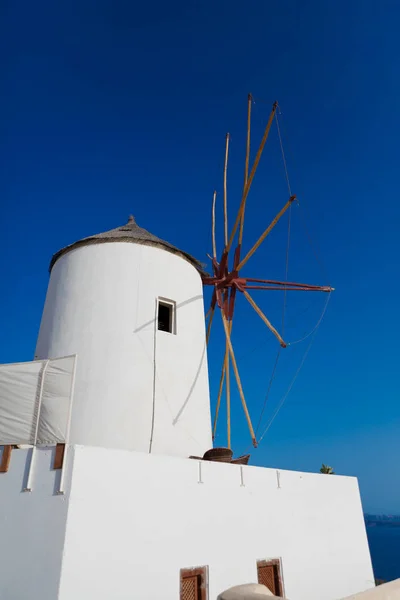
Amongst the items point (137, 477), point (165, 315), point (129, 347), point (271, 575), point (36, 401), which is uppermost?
point (165, 315)

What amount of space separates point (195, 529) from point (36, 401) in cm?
357

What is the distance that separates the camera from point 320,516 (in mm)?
10594

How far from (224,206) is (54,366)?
9.77m

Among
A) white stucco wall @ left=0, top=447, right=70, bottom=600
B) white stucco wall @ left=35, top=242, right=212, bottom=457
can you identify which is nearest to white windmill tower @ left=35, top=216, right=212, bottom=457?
white stucco wall @ left=35, top=242, right=212, bottom=457

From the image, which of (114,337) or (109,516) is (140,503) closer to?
(109,516)

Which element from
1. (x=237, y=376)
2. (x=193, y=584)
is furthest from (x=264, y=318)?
(x=193, y=584)

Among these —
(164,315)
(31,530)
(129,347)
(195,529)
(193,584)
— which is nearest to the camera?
(31,530)

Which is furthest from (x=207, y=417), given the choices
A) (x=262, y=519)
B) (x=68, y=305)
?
(x=68, y=305)

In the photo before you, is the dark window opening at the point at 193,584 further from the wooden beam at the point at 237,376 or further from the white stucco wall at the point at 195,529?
the wooden beam at the point at 237,376

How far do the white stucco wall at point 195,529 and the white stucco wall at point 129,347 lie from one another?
69.3 inches

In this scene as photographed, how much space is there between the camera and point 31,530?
245 inches

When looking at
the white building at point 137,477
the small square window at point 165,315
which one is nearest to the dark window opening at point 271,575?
the white building at point 137,477

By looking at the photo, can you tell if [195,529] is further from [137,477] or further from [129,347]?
[129,347]

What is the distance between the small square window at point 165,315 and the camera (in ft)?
37.6
